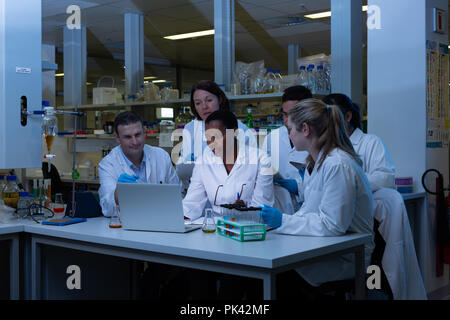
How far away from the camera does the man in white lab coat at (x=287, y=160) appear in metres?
2.99

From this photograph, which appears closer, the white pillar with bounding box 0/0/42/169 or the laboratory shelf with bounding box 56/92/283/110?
the white pillar with bounding box 0/0/42/169

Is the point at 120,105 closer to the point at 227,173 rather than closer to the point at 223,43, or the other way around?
the point at 223,43

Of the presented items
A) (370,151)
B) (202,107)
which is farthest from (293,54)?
(370,151)

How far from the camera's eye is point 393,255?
2.88m

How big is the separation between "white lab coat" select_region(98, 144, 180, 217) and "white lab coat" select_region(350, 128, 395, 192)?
1220mm

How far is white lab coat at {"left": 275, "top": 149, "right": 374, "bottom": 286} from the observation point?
222 centimetres

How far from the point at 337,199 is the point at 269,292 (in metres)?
0.58

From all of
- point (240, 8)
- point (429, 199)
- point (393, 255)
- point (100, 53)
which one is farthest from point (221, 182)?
point (100, 53)

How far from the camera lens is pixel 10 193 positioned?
297 centimetres

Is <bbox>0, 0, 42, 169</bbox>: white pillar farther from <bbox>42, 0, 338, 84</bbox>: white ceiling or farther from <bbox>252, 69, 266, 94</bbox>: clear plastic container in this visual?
<bbox>42, 0, 338, 84</bbox>: white ceiling

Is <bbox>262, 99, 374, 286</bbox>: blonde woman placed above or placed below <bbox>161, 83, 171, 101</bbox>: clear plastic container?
below

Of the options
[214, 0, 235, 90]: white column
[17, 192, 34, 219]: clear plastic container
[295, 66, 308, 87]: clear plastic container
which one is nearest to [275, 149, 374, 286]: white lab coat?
[17, 192, 34, 219]: clear plastic container

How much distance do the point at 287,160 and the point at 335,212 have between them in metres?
1.46

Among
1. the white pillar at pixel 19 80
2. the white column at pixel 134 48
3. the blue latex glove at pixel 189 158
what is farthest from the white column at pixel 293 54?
the white pillar at pixel 19 80
